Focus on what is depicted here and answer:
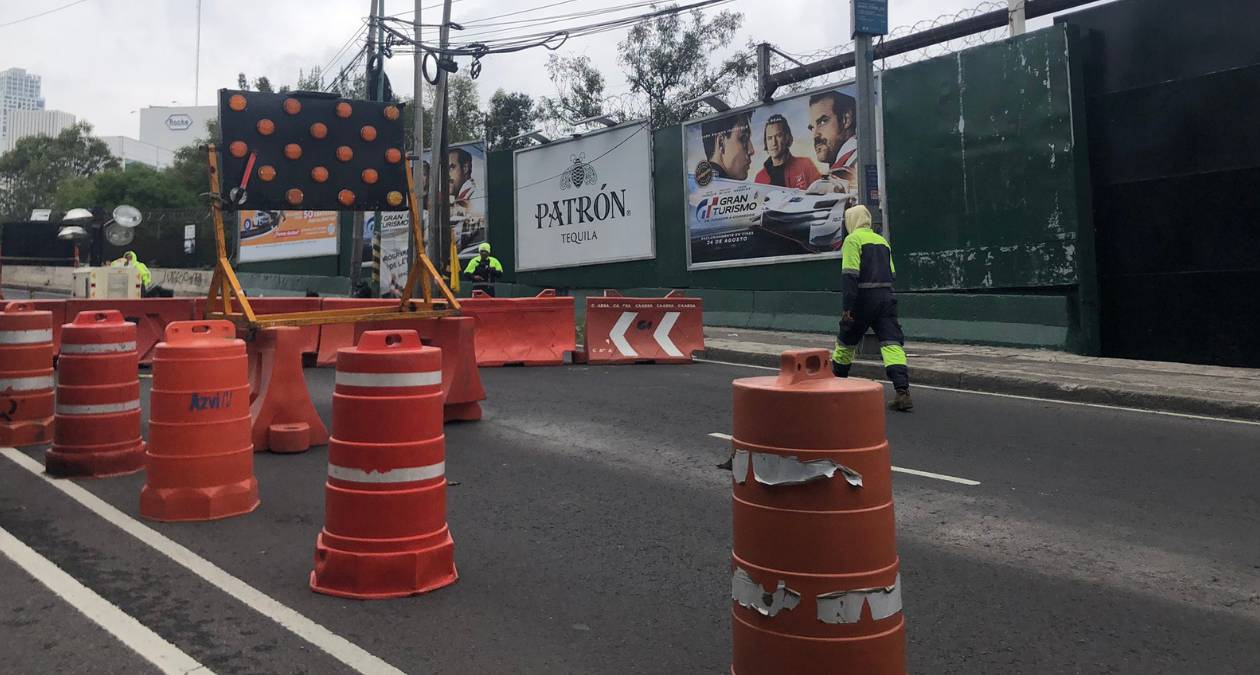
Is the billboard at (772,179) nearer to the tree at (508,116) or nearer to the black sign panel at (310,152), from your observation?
the black sign panel at (310,152)

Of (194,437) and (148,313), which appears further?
(148,313)

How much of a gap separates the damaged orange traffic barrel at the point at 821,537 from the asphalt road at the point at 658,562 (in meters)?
0.86

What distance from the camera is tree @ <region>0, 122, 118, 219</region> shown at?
9288 centimetres

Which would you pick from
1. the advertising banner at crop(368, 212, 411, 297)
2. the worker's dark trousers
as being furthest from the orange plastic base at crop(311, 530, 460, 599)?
the advertising banner at crop(368, 212, 411, 297)

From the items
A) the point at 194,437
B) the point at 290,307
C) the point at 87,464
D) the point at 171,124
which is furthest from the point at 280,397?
the point at 171,124

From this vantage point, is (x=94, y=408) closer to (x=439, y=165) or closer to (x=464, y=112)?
(x=439, y=165)

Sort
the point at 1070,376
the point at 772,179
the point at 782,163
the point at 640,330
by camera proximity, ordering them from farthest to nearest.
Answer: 1. the point at 772,179
2. the point at 782,163
3. the point at 640,330
4. the point at 1070,376

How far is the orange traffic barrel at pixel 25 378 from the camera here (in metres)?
7.82

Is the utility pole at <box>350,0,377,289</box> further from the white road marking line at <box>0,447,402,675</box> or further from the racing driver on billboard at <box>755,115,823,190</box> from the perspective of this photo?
the white road marking line at <box>0,447,402,675</box>

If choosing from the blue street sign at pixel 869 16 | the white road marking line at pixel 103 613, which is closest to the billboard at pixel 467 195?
the blue street sign at pixel 869 16

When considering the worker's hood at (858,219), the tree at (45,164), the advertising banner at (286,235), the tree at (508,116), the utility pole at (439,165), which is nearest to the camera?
the worker's hood at (858,219)

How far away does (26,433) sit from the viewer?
26.1 ft

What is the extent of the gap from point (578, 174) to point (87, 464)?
61.9 ft

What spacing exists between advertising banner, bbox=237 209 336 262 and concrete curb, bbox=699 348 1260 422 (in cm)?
2738
